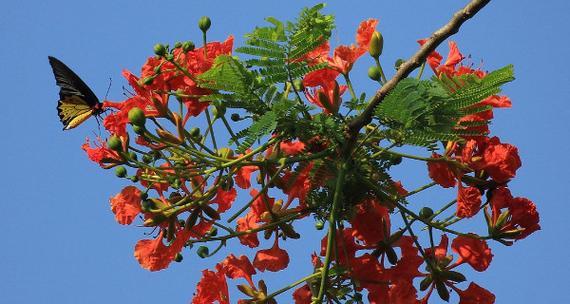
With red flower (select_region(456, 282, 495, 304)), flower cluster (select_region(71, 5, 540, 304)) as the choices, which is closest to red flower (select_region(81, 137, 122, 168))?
flower cluster (select_region(71, 5, 540, 304))

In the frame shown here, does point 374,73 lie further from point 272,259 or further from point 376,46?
point 272,259

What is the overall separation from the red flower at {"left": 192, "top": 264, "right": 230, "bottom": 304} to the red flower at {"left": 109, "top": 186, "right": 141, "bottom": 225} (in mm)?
345

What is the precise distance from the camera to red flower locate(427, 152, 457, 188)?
11.4 ft

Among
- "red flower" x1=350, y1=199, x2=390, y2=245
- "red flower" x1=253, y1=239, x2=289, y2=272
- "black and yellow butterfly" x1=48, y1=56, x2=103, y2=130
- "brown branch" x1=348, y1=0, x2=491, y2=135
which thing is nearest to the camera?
"brown branch" x1=348, y1=0, x2=491, y2=135

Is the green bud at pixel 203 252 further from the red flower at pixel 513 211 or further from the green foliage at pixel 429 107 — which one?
the red flower at pixel 513 211

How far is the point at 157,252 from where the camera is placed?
3631mm

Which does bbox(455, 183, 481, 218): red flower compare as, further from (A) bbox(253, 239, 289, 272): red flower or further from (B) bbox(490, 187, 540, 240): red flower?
(A) bbox(253, 239, 289, 272): red flower

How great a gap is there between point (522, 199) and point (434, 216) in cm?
30

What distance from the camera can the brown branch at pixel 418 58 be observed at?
2.80 meters

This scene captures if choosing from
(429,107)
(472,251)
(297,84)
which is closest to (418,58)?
(429,107)

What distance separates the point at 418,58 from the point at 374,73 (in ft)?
1.31

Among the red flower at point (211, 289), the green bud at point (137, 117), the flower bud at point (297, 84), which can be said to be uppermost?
the flower bud at point (297, 84)

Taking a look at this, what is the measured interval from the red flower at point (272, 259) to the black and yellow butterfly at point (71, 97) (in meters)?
0.94

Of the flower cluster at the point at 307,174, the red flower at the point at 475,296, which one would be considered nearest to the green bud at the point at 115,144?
the flower cluster at the point at 307,174
